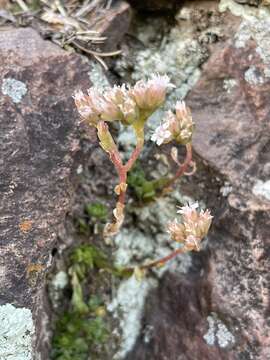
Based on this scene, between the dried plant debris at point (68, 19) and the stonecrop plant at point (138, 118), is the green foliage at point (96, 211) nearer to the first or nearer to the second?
the stonecrop plant at point (138, 118)

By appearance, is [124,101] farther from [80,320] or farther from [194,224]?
[80,320]

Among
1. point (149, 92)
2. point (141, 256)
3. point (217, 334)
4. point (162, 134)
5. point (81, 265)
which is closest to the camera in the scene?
point (149, 92)

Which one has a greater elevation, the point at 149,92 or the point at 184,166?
the point at 149,92

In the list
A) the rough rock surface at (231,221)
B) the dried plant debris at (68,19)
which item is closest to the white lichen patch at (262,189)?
the rough rock surface at (231,221)

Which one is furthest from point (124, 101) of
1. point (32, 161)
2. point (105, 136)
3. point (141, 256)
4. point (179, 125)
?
point (141, 256)

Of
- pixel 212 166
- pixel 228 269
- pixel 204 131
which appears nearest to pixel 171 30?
pixel 204 131

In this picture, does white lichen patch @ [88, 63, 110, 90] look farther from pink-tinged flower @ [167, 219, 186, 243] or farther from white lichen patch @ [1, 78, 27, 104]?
pink-tinged flower @ [167, 219, 186, 243]

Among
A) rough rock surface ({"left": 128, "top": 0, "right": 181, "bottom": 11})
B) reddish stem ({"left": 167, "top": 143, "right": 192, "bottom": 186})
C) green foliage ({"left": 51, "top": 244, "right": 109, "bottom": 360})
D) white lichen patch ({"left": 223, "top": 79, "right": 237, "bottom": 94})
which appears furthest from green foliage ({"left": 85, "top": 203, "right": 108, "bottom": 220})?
rough rock surface ({"left": 128, "top": 0, "right": 181, "bottom": 11})
